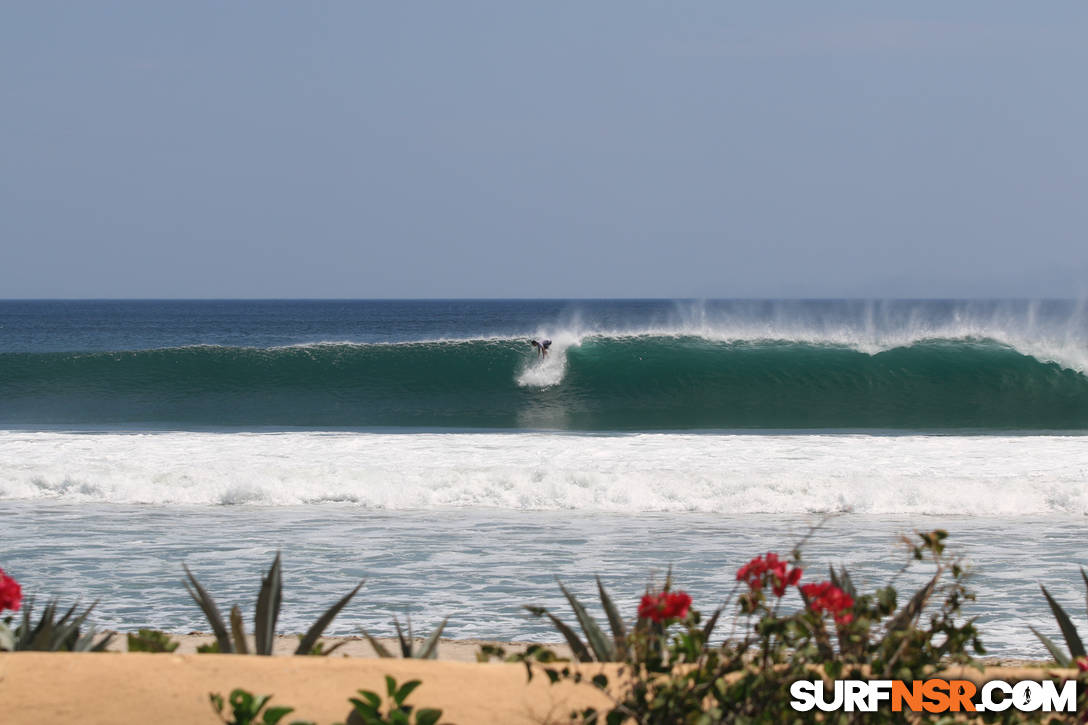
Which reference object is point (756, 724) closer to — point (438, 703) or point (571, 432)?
point (438, 703)

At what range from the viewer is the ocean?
6273mm

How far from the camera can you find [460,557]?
6930 millimetres

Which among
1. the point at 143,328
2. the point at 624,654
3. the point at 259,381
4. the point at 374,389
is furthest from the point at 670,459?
the point at 143,328

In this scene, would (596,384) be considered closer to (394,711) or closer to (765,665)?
(765,665)

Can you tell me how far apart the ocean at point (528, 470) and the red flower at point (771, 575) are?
0.28m

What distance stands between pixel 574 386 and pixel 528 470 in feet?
41.1

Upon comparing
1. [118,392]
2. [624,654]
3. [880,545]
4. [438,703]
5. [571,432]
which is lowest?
[438,703]

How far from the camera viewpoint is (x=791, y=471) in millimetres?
10594

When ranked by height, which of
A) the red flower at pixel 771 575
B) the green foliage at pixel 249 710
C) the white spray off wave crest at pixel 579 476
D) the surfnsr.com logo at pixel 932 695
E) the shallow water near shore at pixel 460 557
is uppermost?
the white spray off wave crest at pixel 579 476

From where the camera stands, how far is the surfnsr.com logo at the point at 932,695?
2602mm

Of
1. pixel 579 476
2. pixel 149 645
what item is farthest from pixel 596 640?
pixel 579 476

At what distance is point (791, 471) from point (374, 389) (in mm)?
13257

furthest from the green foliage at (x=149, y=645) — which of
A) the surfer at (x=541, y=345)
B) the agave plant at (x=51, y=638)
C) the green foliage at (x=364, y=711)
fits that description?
the surfer at (x=541, y=345)

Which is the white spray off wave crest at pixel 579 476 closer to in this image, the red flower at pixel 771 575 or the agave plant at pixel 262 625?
the agave plant at pixel 262 625
